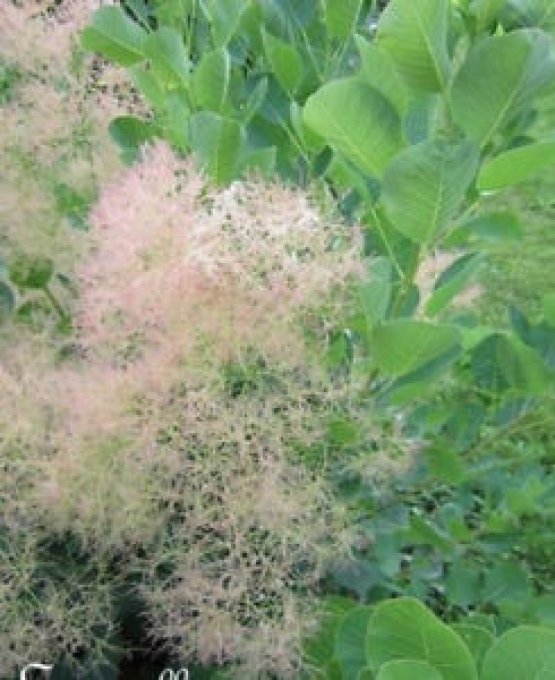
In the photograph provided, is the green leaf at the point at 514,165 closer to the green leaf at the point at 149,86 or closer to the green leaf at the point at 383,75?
the green leaf at the point at 383,75

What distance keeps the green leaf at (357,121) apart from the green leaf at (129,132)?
1.01ft

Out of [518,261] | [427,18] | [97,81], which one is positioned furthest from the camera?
[518,261]

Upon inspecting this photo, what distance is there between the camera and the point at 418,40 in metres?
1.12

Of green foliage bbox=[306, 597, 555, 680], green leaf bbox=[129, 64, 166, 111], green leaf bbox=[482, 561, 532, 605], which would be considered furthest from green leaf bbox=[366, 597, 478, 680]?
green leaf bbox=[129, 64, 166, 111]

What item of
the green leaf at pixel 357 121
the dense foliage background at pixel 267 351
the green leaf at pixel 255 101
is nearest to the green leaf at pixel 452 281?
the dense foliage background at pixel 267 351

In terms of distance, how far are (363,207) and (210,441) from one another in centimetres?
33

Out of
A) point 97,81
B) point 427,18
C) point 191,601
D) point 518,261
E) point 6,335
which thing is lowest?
point 518,261

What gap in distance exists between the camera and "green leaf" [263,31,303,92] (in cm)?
134

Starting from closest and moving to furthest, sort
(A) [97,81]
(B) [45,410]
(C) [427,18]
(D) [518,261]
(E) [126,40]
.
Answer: (C) [427,18], (B) [45,410], (E) [126,40], (A) [97,81], (D) [518,261]

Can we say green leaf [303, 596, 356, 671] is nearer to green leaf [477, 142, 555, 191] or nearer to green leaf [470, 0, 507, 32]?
green leaf [477, 142, 555, 191]

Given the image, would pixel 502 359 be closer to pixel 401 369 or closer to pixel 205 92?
pixel 401 369

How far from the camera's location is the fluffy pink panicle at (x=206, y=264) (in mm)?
1113

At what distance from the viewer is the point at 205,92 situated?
4.24ft

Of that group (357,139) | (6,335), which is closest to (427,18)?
(357,139)
